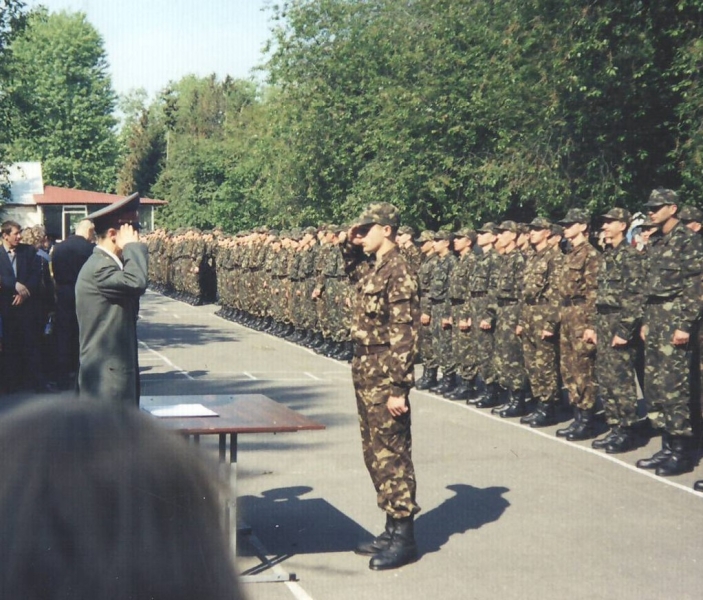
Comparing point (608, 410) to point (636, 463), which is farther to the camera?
point (608, 410)

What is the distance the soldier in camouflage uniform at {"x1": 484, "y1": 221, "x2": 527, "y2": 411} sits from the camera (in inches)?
492

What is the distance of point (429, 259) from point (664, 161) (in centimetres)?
644

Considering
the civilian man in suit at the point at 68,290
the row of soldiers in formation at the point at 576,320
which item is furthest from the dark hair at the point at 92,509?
the civilian man in suit at the point at 68,290

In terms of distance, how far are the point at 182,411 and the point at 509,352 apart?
A: 666 centimetres

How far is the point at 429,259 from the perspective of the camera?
597 inches

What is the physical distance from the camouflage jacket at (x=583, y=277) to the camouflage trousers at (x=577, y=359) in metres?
0.06

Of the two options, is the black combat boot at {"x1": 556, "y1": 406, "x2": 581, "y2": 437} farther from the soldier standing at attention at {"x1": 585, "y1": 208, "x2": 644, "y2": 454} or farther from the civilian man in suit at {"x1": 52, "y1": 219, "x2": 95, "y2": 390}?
the civilian man in suit at {"x1": 52, "y1": 219, "x2": 95, "y2": 390}

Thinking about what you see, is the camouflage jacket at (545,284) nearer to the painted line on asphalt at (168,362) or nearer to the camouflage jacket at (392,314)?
the camouflage jacket at (392,314)

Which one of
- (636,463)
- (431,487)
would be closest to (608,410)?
(636,463)

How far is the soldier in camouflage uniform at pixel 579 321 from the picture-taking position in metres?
11.0

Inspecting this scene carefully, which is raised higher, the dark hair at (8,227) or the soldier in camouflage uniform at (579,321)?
the dark hair at (8,227)

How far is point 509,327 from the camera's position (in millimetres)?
12617

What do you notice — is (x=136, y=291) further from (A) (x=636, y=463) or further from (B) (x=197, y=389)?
(B) (x=197, y=389)

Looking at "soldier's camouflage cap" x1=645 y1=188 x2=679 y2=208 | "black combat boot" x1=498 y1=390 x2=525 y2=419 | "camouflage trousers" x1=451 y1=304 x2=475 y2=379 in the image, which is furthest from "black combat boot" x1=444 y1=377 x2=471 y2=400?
"soldier's camouflage cap" x1=645 y1=188 x2=679 y2=208
